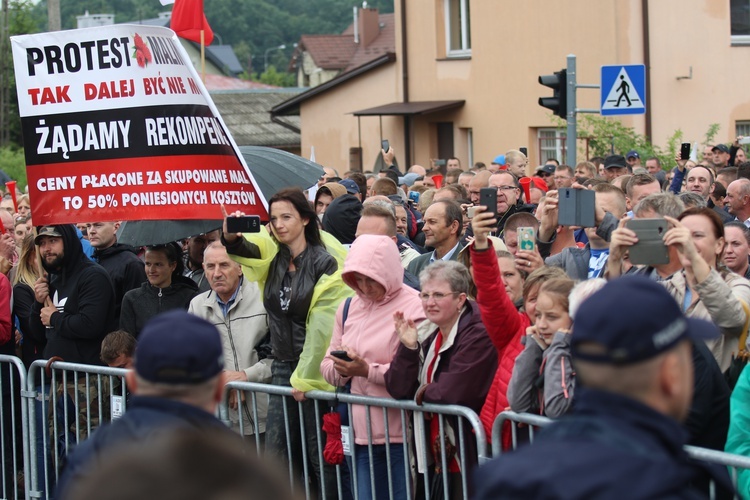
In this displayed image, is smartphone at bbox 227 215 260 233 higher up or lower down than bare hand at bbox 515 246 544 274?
higher up

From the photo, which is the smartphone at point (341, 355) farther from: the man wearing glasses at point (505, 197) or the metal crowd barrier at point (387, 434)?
the man wearing glasses at point (505, 197)

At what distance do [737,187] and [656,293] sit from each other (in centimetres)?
691

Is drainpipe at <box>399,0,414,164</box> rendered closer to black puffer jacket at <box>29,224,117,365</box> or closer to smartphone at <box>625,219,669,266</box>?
black puffer jacket at <box>29,224,117,365</box>

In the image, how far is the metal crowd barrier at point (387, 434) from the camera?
5543mm

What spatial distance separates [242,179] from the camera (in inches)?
277

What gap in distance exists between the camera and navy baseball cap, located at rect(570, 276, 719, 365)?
243cm

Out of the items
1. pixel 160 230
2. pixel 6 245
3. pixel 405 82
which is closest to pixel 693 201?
pixel 160 230

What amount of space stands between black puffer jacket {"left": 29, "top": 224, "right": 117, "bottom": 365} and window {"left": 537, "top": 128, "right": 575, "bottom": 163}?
637 inches

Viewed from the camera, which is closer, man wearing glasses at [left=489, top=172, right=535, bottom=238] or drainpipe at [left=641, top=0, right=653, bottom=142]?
man wearing glasses at [left=489, top=172, right=535, bottom=238]

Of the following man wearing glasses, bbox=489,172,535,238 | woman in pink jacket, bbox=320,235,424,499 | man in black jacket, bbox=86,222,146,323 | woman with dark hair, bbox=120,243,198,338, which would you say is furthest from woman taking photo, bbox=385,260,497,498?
man wearing glasses, bbox=489,172,535,238

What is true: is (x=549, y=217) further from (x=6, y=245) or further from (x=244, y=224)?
(x=6, y=245)

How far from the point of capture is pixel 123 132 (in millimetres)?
7109

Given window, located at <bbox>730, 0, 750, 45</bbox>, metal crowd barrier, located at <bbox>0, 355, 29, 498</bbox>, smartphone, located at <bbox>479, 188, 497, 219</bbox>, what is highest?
window, located at <bbox>730, 0, 750, 45</bbox>

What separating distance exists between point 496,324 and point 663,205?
108 cm
